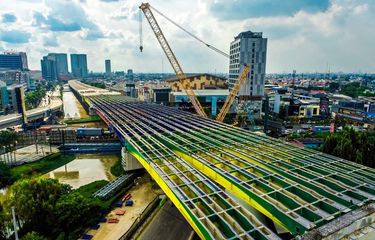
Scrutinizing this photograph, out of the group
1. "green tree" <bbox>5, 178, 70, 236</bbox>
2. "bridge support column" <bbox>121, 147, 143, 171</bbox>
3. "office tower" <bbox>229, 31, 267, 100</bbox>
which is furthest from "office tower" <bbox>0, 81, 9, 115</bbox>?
"office tower" <bbox>229, 31, 267, 100</bbox>

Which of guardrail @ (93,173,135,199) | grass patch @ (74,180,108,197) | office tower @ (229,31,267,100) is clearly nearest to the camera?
guardrail @ (93,173,135,199)

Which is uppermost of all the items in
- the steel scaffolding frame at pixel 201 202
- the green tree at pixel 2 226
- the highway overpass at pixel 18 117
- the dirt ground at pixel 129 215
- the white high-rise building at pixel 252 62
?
the white high-rise building at pixel 252 62

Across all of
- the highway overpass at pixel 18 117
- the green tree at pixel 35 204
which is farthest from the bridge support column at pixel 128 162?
the highway overpass at pixel 18 117

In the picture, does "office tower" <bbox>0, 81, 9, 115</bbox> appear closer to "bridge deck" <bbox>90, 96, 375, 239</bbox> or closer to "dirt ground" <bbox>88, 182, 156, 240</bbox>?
"bridge deck" <bbox>90, 96, 375, 239</bbox>

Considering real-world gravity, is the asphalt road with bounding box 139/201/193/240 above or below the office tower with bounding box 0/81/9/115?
below

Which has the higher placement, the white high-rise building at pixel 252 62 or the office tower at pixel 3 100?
the white high-rise building at pixel 252 62

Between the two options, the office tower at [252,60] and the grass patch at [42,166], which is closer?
the grass patch at [42,166]

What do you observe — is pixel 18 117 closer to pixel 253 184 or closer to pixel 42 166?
pixel 42 166

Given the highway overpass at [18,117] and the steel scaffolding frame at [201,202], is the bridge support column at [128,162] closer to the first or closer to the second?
the steel scaffolding frame at [201,202]
